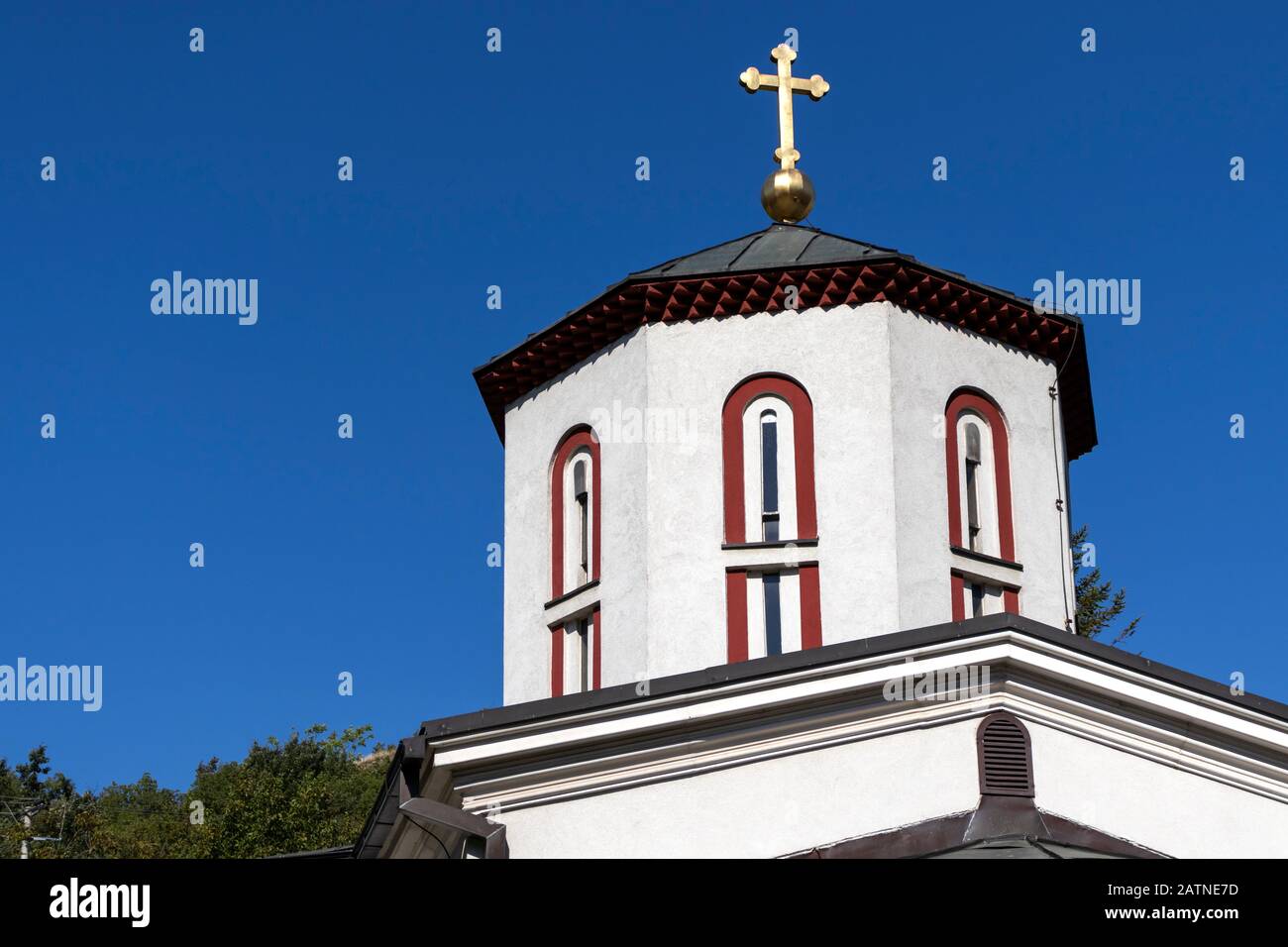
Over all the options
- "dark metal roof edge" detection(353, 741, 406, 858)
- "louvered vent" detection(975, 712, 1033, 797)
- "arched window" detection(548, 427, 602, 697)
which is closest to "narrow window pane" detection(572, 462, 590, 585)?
"arched window" detection(548, 427, 602, 697)

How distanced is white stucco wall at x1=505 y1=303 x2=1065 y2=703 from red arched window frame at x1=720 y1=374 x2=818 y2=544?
10 cm

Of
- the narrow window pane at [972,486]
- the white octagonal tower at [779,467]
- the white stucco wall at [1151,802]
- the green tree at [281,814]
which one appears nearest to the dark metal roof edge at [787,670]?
the white stucco wall at [1151,802]

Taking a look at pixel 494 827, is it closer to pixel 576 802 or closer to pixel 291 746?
pixel 576 802

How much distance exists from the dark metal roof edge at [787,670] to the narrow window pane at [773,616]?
5212 mm

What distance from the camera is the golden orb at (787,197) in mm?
21547

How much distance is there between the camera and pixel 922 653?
1262cm

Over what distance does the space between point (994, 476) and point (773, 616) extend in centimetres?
312

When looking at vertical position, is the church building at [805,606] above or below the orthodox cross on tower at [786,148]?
below

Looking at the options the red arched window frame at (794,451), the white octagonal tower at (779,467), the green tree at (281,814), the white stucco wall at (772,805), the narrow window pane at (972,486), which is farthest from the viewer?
the green tree at (281,814)

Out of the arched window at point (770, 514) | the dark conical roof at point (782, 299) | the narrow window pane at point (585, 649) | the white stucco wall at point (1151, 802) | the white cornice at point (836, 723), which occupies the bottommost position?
the white stucco wall at point (1151, 802)

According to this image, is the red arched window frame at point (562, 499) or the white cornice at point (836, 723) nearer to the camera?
the white cornice at point (836, 723)

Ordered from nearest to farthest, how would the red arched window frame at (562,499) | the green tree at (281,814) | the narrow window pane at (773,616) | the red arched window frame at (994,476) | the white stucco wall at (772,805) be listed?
the white stucco wall at (772,805) < the narrow window pane at (773,616) < the red arched window frame at (994,476) < the red arched window frame at (562,499) < the green tree at (281,814)

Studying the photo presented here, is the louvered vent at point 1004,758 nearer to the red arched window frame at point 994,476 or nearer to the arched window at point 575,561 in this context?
the red arched window frame at point 994,476
